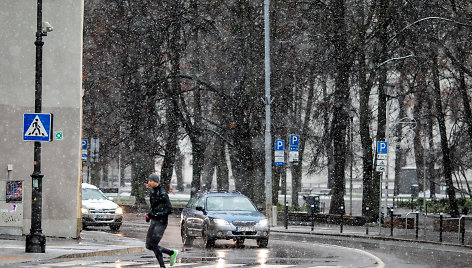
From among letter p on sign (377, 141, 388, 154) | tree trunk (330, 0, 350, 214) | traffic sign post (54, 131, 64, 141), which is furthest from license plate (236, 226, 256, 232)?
tree trunk (330, 0, 350, 214)

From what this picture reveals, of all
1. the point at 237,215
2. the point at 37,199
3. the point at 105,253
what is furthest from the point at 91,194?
the point at 37,199

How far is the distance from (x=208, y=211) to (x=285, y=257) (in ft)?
16.8

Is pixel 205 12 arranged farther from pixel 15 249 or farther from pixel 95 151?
pixel 15 249

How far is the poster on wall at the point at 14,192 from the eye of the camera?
22656 mm

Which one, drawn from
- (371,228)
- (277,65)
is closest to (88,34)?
(277,65)

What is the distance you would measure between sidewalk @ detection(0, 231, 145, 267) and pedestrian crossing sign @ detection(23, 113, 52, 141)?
2.50 m

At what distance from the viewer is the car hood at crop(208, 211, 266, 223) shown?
77.7ft

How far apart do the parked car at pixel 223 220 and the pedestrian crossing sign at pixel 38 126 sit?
6.04 metres

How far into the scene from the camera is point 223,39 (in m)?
41.4

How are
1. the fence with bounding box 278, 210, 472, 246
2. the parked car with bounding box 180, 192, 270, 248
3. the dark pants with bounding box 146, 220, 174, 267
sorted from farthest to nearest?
the fence with bounding box 278, 210, 472, 246
the parked car with bounding box 180, 192, 270, 248
the dark pants with bounding box 146, 220, 174, 267

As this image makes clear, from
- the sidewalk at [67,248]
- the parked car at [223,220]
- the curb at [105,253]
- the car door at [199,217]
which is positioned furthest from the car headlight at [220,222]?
the curb at [105,253]

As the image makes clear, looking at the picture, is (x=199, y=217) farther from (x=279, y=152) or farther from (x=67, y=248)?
(x=279, y=152)

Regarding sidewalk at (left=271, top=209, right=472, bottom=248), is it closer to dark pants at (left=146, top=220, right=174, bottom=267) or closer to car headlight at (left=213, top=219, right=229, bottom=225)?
car headlight at (left=213, top=219, right=229, bottom=225)

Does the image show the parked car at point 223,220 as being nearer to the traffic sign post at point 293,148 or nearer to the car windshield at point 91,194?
the car windshield at point 91,194
